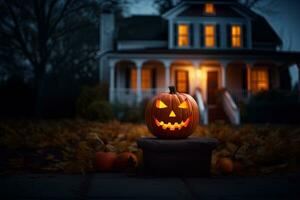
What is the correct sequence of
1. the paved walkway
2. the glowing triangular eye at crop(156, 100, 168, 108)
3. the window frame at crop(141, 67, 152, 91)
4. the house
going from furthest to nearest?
the window frame at crop(141, 67, 152, 91) → the house → the glowing triangular eye at crop(156, 100, 168, 108) → the paved walkway

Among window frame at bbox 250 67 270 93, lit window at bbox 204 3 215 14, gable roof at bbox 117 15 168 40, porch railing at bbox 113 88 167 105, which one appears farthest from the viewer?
gable roof at bbox 117 15 168 40

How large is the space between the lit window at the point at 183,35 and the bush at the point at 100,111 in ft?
21.1

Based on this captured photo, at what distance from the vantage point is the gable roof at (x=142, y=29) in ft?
71.6

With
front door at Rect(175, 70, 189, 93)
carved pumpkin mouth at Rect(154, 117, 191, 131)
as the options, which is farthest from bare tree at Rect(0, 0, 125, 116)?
carved pumpkin mouth at Rect(154, 117, 191, 131)

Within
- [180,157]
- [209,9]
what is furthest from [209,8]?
[180,157]

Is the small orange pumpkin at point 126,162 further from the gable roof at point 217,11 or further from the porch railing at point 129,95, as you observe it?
the gable roof at point 217,11

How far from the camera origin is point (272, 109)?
1739 centimetres

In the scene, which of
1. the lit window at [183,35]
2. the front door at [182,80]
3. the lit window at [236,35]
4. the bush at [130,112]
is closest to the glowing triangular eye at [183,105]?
the bush at [130,112]

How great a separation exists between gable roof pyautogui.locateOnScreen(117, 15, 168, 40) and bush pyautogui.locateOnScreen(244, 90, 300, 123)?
744cm

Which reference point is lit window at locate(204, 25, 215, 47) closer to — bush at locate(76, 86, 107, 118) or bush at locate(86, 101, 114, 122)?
bush at locate(76, 86, 107, 118)

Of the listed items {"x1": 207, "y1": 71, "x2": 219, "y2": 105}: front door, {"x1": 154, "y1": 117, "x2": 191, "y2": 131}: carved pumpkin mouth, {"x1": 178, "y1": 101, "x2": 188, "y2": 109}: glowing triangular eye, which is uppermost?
{"x1": 207, "y1": 71, "x2": 219, "y2": 105}: front door

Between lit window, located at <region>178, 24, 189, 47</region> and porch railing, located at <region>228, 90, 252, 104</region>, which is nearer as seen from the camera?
porch railing, located at <region>228, 90, 252, 104</region>

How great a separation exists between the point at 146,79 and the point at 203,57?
4.02 m

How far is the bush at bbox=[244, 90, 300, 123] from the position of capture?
1734 centimetres
